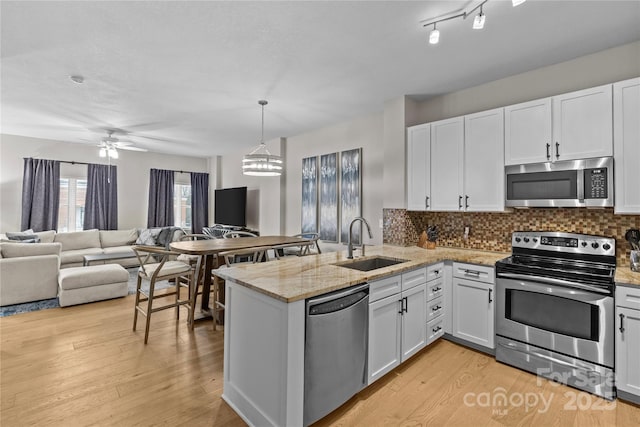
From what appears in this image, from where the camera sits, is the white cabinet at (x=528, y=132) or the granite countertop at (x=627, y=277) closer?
the granite countertop at (x=627, y=277)

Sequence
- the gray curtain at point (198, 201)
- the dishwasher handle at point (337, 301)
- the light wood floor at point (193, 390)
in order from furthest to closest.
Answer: the gray curtain at point (198, 201) → the light wood floor at point (193, 390) → the dishwasher handle at point (337, 301)

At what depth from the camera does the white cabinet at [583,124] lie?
7.81 ft

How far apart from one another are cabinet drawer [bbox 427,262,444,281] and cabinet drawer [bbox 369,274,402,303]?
0.52 meters

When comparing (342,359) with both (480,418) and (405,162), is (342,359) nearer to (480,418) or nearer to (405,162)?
(480,418)

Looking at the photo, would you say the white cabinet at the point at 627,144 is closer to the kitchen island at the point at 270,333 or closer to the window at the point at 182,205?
the kitchen island at the point at 270,333

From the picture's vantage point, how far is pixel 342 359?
191 centimetres

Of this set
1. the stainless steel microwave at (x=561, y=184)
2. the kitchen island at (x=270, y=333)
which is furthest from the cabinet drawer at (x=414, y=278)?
the stainless steel microwave at (x=561, y=184)

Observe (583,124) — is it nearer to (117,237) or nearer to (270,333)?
(270,333)

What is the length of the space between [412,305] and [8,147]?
7839 mm

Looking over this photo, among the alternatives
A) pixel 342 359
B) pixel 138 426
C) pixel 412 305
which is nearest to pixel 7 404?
pixel 138 426

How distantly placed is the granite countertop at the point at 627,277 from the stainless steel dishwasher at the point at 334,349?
177 cm

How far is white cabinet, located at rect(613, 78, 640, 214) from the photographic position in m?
2.25

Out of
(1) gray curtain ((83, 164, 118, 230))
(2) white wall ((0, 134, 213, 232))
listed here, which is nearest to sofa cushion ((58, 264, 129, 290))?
(1) gray curtain ((83, 164, 118, 230))

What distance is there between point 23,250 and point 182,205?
3992 millimetres
